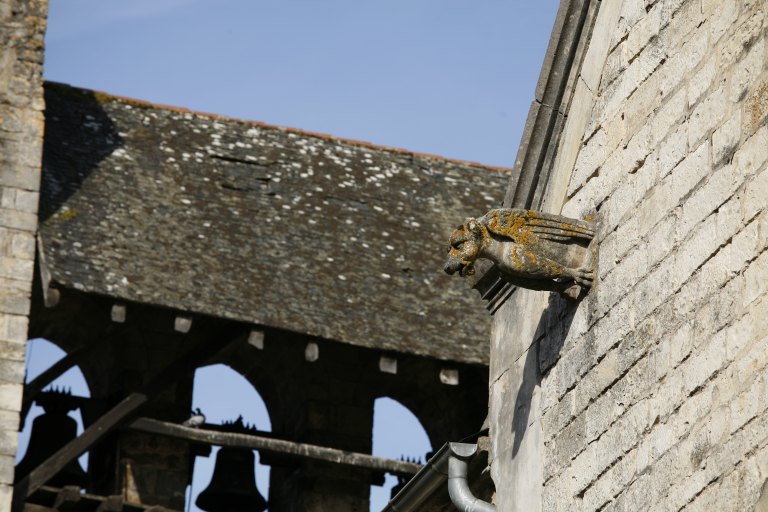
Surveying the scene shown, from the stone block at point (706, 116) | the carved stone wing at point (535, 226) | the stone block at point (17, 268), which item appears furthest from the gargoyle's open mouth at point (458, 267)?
the stone block at point (17, 268)

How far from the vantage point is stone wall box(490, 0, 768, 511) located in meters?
5.47

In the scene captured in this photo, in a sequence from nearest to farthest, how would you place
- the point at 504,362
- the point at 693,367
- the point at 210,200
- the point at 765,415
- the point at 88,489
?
the point at 765,415 → the point at 693,367 → the point at 504,362 → the point at 88,489 → the point at 210,200

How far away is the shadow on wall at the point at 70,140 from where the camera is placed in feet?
47.2

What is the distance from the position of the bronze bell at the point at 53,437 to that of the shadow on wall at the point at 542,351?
22.7ft

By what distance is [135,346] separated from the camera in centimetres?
1438

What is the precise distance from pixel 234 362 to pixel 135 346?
837 mm

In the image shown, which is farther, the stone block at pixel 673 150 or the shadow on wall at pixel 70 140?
the shadow on wall at pixel 70 140

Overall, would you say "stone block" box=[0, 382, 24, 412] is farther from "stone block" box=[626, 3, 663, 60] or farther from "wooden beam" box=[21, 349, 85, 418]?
"stone block" box=[626, 3, 663, 60]

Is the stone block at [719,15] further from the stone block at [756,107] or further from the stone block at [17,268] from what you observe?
the stone block at [17,268]

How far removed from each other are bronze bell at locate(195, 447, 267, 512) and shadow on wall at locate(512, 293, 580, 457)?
6811mm

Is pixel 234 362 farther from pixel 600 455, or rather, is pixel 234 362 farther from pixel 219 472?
pixel 600 455

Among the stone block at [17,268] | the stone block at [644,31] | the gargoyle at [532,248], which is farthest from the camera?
the stone block at [17,268]

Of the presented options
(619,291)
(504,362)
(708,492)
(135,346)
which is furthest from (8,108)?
(708,492)

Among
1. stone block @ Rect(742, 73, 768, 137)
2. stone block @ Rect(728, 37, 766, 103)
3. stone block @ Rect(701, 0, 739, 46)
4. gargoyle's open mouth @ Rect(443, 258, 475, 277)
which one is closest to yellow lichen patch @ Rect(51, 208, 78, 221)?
gargoyle's open mouth @ Rect(443, 258, 475, 277)
